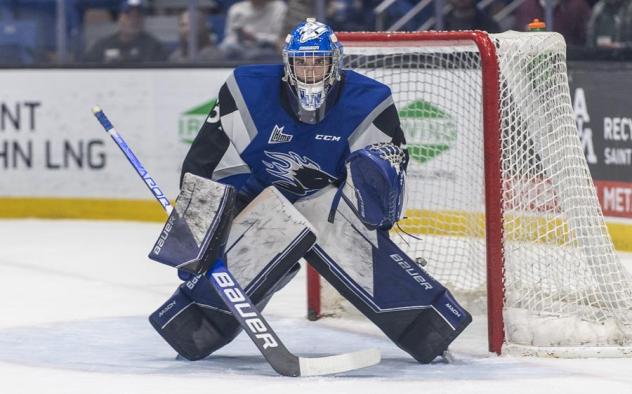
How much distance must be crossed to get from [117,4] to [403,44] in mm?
4199

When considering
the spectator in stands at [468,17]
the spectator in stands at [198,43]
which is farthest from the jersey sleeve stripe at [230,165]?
the spectator in stands at [198,43]

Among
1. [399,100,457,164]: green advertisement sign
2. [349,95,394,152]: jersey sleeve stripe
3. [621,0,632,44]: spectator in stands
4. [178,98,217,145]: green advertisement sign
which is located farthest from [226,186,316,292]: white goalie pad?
[178,98,217,145]: green advertisement sign

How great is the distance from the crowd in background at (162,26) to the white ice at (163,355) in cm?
218

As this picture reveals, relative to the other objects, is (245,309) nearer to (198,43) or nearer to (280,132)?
(280,132)

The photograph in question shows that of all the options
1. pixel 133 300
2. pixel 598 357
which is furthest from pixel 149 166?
pixel 598 357

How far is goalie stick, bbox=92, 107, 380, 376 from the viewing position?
12.6 feet

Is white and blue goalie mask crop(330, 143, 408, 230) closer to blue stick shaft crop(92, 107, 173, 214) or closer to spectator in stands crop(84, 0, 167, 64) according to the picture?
blue stick shaft crop(92, 107, 173, 214)

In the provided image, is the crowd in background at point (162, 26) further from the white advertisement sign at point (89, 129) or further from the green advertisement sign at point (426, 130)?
the green advertisement sign at point (426, 130)

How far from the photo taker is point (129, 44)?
8203 mm

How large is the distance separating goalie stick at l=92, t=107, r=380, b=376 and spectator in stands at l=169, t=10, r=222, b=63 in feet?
14.1

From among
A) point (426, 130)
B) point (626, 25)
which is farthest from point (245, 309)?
point (626, 25)

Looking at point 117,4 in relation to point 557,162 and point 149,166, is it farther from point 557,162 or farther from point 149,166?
point 557,162

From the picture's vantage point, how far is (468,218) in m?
5.13

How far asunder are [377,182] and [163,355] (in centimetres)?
95
